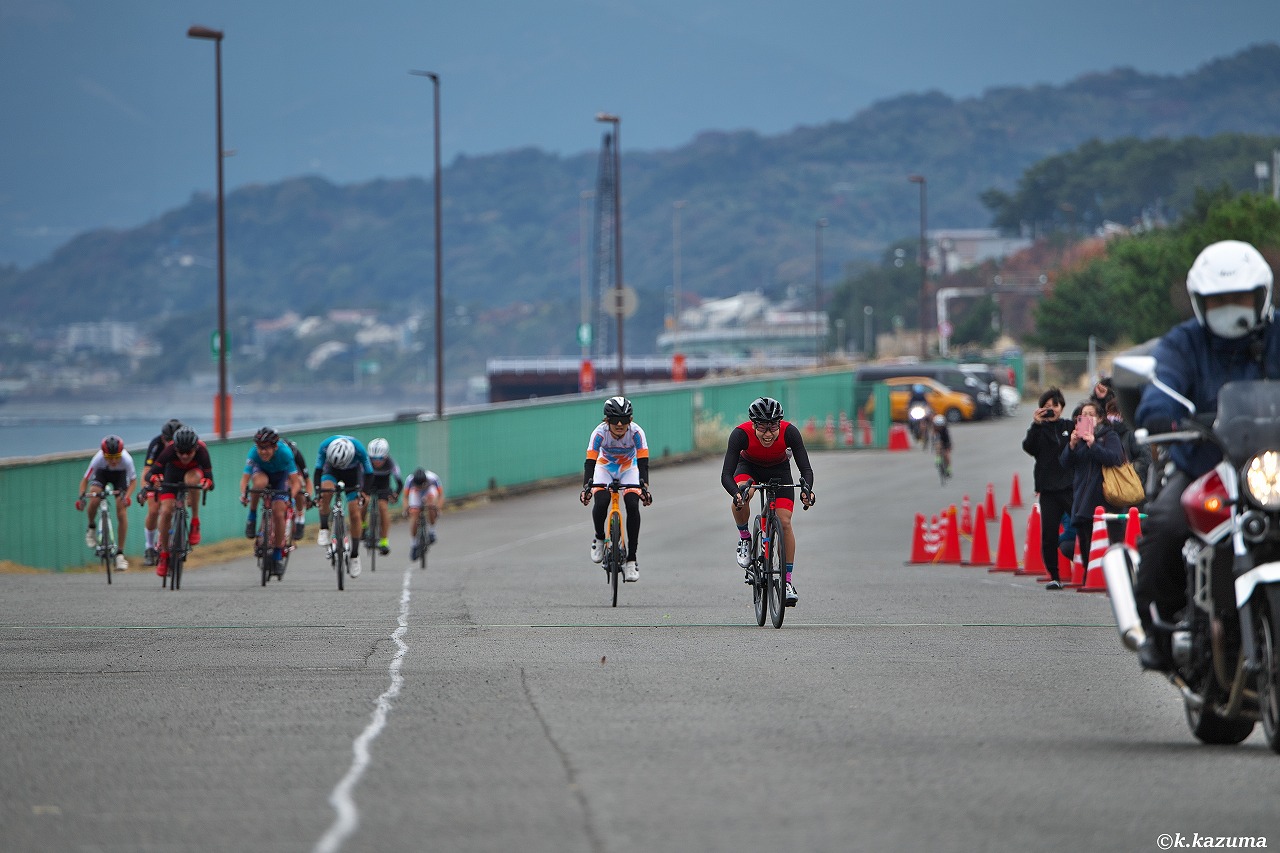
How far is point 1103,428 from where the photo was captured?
1661 cm

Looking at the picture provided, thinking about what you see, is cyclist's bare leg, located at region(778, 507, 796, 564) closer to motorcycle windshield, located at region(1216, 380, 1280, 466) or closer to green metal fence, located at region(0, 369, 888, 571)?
motorcycle windshield, located at region(1216, 380, 1280, 466)

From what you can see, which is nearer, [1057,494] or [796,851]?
[796,851]

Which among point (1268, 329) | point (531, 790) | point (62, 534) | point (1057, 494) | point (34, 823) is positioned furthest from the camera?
point (62, 534)

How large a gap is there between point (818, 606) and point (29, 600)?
7.18 meters

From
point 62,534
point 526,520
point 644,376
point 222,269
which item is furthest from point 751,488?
point 644,376

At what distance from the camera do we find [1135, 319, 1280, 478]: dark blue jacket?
7.46 m

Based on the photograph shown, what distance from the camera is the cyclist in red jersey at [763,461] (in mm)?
13781

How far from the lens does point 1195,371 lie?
25.0 feet

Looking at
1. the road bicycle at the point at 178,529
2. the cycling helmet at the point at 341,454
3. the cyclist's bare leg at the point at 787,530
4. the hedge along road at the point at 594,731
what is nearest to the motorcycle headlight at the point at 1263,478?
the hedge along road at the point at 594,731

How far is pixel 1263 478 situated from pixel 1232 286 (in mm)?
848

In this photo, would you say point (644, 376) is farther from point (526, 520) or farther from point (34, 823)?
point (34, 823)

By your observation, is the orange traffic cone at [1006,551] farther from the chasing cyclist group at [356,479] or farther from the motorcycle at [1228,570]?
the motorcycle at [1228,570]

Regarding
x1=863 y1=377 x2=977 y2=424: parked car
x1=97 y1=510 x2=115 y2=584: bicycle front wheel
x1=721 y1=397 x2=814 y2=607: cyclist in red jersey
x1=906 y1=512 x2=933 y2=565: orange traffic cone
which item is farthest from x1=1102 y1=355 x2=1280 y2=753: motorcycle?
x1=863 y1=377 x2=977 y2=424: parked car

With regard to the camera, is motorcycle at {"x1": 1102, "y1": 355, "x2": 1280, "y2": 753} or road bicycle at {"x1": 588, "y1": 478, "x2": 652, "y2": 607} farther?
road bicycle at {"x1": 588, "y1": 478, "x2": 652, "y2": 607}
